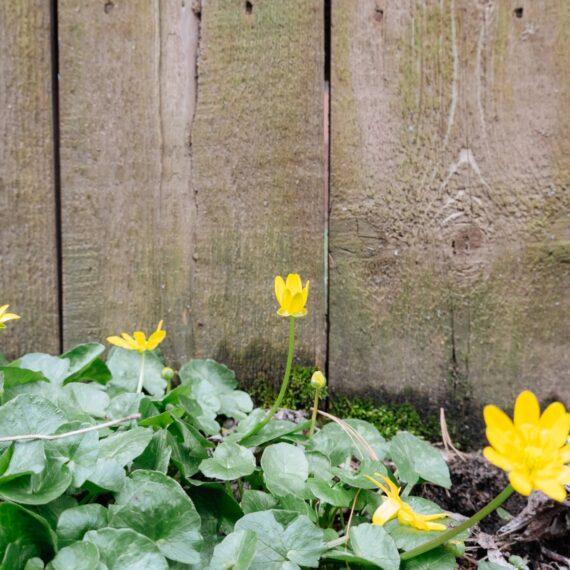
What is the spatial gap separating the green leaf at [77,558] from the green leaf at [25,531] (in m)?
0.04

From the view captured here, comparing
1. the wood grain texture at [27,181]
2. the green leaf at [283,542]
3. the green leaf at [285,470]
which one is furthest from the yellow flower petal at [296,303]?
the wood grain texture at [27,181]

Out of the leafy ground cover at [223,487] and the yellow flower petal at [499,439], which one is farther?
the leafy ground cover at [223,487]

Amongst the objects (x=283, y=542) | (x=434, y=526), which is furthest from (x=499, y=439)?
(x=283, y=542)

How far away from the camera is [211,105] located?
5.10 feet

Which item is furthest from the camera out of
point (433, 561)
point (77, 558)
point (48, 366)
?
point (48, 366)

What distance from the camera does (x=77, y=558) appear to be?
0.84m

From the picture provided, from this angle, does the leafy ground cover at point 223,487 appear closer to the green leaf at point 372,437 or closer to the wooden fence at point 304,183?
the green leaf at point 372,437

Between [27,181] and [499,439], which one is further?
[27,181]

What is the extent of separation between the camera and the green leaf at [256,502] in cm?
104

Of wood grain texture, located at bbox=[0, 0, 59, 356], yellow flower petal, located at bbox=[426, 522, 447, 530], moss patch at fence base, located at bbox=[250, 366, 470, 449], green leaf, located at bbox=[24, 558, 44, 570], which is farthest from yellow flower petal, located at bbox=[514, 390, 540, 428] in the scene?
wood grain texture, located at bbox=[0, 0, 59, 356]

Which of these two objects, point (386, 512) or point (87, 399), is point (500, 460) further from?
point (87, 399)

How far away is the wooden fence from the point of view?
58.9 inches

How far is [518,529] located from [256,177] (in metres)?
0.98

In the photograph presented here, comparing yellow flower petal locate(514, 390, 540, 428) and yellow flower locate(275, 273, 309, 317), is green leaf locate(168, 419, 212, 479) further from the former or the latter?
yellow flower petal locate(514, 390, 540, 428)
